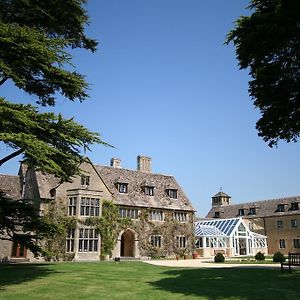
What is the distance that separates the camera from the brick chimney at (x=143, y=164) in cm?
4603

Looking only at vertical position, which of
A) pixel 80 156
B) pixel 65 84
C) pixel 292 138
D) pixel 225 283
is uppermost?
pixel 65 84

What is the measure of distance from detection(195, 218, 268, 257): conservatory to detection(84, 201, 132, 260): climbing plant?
13.7 m

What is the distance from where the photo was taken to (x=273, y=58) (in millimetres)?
18062

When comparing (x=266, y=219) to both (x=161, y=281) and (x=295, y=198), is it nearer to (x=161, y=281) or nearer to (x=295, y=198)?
(x=295, y=198)

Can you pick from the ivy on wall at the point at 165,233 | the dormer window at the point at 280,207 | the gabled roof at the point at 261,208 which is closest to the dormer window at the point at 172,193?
the ivy on wall at the point at 165,233

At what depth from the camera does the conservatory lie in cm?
4753

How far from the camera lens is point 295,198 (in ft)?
183

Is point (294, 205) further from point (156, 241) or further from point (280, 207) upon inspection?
point (156, 241)

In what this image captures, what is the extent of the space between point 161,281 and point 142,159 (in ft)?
103

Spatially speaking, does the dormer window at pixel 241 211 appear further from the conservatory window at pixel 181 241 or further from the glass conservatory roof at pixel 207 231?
the conservatory window at pixel 181 241


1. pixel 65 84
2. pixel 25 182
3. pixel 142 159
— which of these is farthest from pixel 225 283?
pixel 142 159

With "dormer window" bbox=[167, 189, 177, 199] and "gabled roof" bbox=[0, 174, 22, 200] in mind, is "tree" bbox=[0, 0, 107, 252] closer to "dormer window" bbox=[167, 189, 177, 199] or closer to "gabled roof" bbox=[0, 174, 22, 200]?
"gabled roof" bbox=[0, 174, 22, 200]

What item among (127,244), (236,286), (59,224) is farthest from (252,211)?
(236,286)

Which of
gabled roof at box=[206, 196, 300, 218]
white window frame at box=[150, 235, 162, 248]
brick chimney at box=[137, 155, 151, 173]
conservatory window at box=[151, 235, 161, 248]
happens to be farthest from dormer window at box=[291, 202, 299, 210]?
conservatory window at box=[151, 235, 161, 248]
